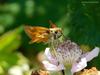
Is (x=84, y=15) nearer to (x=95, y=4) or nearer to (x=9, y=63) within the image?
(x=95, y=4)

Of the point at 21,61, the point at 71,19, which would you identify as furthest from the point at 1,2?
the point at 71,19

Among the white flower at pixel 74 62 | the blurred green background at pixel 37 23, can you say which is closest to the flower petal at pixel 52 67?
the white flower at pixel 74 62

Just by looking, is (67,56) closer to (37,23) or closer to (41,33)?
(41,33)

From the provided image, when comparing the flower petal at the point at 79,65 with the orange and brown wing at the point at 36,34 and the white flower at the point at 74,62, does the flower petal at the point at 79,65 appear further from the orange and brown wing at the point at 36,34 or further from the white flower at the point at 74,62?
the orange and brown wing at the point at 36,34

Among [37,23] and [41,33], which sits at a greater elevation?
[41,33]

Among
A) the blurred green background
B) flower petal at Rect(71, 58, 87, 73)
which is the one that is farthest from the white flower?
the blurred green background

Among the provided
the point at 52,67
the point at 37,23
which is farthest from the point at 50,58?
the point at 37,23
